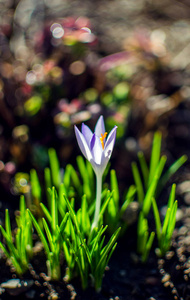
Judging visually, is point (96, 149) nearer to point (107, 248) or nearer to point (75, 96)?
point (107, 248)

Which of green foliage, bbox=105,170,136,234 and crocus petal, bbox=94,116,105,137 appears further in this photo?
green foliage, bbox=105,170,136,234

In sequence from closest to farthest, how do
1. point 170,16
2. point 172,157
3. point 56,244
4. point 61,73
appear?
point 56,244
point 61,73
point 172,157
point 170,16

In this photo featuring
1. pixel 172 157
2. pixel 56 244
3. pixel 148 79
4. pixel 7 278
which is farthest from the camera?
pixel 148 79

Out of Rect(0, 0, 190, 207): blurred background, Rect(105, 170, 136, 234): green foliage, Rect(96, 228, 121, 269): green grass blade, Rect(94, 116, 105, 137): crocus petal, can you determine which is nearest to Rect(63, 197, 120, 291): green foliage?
Rect(96, 228, 121, 269): green grass blade

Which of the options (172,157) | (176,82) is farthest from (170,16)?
(172,157)

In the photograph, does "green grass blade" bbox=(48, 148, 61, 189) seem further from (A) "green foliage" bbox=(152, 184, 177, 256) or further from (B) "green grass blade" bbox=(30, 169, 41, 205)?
(A) "green foliage" bbox=(152, 184, 177, 256)

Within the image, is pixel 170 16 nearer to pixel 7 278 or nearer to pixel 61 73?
pixel 61 73
